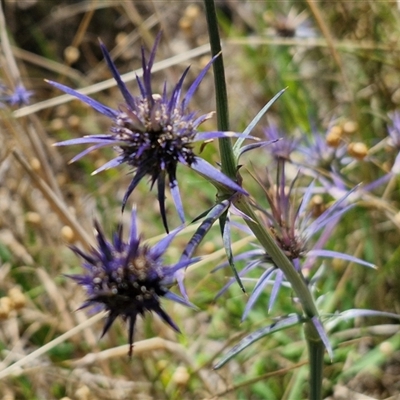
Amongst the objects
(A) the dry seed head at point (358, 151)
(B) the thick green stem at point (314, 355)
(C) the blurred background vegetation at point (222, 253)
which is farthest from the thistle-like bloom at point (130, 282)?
(A) the dry seed head at point (358, 151)

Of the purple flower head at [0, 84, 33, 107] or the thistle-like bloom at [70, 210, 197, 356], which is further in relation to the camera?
the purple flower head at [0, 84, 33, 107]

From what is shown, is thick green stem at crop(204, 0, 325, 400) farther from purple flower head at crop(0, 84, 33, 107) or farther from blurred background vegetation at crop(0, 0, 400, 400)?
purple flower head at crop(0, 84, 33, 107)

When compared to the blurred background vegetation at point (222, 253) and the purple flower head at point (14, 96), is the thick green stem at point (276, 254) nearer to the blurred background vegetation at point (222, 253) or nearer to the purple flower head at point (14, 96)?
the blurred background vegetation at point (222, 253)

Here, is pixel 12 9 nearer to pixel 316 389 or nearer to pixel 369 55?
pixel 369 55

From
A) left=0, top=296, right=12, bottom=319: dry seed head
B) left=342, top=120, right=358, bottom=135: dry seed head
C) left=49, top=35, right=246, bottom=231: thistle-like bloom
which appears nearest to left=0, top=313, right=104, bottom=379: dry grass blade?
left=0, top=296, right=12, bottom=319: dry seed head

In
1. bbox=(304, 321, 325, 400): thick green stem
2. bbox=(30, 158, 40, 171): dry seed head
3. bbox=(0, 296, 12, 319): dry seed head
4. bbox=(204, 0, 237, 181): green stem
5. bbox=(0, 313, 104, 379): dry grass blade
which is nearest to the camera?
bbox=(204, 0, 237, 181): green stem
